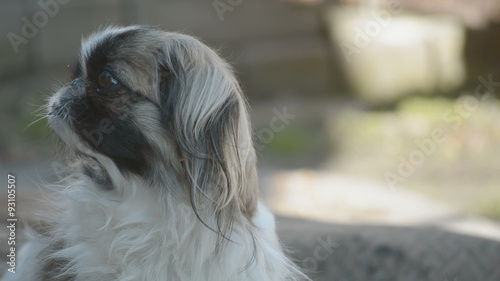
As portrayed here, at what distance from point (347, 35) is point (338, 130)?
43.4 inches

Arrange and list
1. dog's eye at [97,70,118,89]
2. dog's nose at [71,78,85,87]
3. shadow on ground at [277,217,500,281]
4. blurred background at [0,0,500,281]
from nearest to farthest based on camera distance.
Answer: dog's eye at [97,70,118,89] → dog's nose at [71,78,85,87] → shadow on ground at [277,217,500,281] → blurred background at [0,0,500,281]

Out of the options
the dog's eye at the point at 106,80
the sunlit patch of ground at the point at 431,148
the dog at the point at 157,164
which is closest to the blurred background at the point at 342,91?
the sunlit patch of ground at the point at 431,148

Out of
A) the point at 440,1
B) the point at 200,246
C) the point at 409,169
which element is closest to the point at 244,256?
the point at 200,246

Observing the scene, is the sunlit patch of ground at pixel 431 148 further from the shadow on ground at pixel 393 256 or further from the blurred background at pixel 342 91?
the shadow on ground at pixel 393 256

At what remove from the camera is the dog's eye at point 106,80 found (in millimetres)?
2438

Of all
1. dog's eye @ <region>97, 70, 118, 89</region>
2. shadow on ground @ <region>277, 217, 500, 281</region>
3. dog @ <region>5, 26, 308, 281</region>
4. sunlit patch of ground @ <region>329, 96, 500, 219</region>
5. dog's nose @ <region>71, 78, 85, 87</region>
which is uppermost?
dog's eye @ <region>97, 70, 118, 89</region>

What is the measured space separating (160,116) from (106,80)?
0.20 meters

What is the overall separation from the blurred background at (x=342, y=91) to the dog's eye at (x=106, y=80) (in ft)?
10.1

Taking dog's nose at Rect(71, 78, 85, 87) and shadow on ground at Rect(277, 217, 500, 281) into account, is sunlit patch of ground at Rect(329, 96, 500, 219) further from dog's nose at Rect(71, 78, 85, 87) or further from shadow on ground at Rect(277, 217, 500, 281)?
dog's nose at Rect(71, 78, 85, 87)

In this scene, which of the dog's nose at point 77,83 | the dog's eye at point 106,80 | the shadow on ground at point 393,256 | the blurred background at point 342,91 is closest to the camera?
the dog's eye at point 106,80

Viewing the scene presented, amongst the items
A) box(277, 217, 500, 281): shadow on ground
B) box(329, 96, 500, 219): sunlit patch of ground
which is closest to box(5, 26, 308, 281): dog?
box(277, 217, 500, 281): shadow on ground

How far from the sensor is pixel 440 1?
701 centimetres

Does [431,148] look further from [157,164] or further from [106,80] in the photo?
[106,80]

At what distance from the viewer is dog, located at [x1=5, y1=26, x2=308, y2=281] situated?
8.12ft
